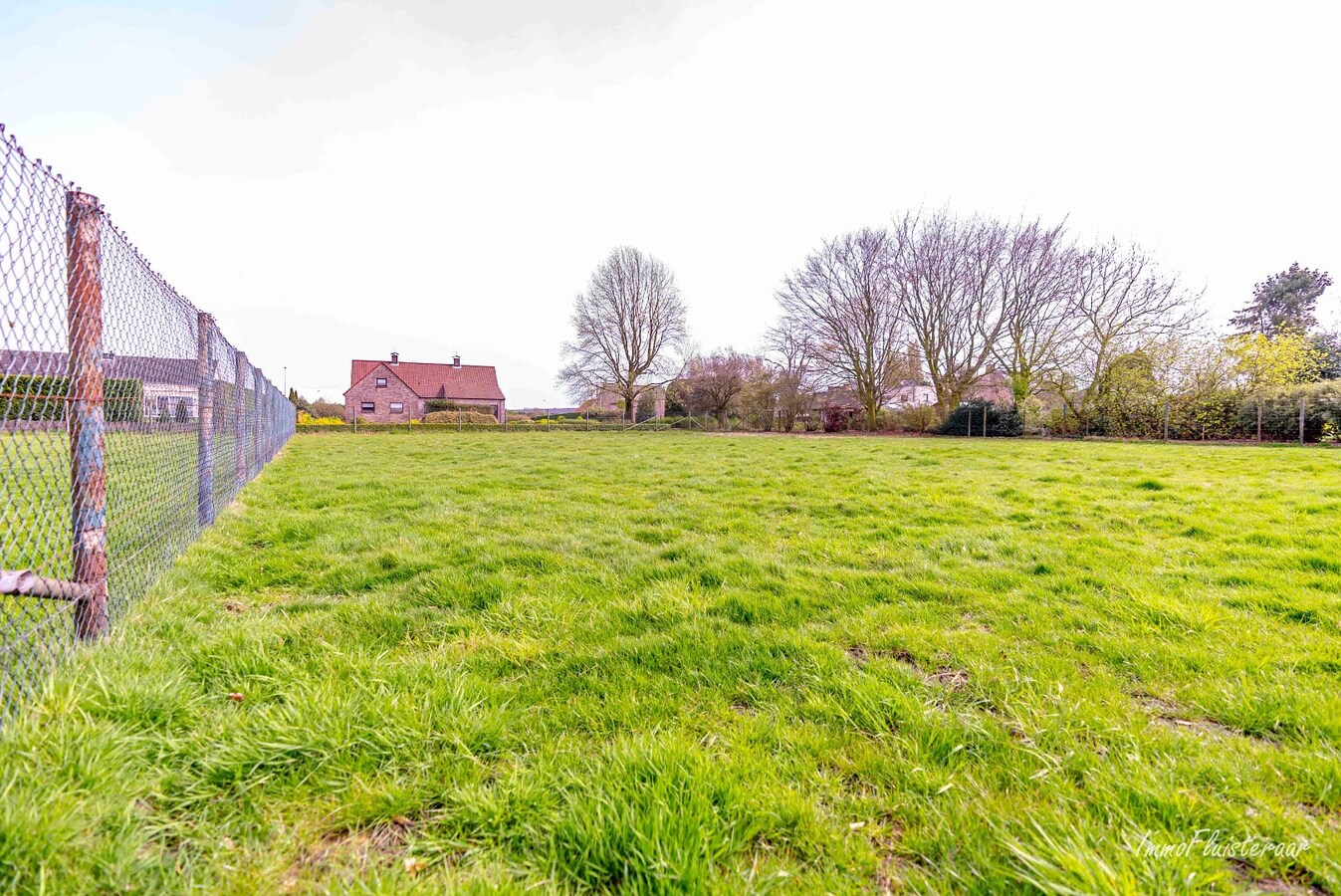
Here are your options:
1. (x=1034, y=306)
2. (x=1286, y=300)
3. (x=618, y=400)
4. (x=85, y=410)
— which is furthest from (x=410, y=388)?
(x=1286, y=300)

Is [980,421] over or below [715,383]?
below

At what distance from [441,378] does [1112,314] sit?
148 ft

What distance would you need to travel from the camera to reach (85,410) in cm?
222

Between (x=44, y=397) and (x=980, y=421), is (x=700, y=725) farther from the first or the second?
(x=980, y=421)

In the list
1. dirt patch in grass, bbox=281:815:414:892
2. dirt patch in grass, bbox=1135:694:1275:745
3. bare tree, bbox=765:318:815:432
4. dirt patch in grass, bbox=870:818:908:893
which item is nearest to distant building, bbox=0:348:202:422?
dirt patch in grass, bbox=281:815:414:892

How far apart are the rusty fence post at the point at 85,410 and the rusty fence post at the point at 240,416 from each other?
4.90 metres

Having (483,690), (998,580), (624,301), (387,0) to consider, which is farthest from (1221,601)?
(624,301)

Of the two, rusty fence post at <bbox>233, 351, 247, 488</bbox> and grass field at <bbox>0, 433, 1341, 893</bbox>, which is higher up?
rusty fence post at <bbox>233, 351, 247, 488</bbox>

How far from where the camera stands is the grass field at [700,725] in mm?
1295

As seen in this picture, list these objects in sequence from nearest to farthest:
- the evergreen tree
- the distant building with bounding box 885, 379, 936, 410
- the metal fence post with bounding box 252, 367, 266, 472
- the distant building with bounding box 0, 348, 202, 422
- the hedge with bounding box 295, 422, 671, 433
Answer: the distant building with bounding box 0, 348, 202, 422 < the metal fence post with bounding box 252, 367, 266, 472 < the distant building with bounding box 885, 379, 936, 410 < the hedge with bounding box 295, 422, 671, 433 < the evergreen tree

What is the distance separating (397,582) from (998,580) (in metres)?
3.88

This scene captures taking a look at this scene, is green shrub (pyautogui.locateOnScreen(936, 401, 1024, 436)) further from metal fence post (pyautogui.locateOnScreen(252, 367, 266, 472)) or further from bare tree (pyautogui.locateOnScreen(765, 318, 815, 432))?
metal fence post (pyautogui.locateOnScreen(252, 367, 266, 472))

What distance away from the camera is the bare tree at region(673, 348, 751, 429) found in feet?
115

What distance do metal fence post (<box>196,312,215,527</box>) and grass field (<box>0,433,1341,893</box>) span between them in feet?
2.66
